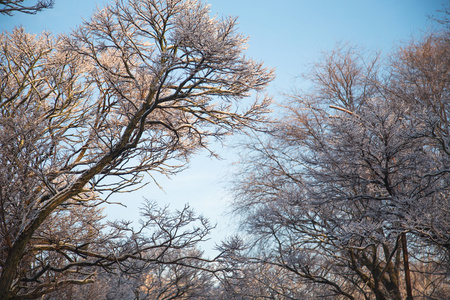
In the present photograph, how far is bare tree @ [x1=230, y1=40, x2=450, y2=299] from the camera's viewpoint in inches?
204

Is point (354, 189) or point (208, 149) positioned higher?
point (208, 149)


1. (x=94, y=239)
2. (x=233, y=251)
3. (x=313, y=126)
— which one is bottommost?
(x=233, y=251)

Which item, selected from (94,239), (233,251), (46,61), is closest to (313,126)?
(233,251)

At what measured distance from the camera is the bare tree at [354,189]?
5172 millimetres

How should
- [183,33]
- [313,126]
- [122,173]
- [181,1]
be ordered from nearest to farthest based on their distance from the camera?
[183,33], [181,1], [122,173], [313,126]

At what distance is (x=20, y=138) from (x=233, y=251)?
169 inches

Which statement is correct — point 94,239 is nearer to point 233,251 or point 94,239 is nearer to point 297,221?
point 233,251

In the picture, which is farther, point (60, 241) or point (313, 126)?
point (313, 126)

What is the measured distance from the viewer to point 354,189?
637cm

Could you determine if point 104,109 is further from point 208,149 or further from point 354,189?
point 354,189

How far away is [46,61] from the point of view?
9.04 meters

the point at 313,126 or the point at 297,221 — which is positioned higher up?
the point at 313,126

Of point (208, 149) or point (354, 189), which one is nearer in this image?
point (354, 189)

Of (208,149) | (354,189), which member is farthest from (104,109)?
(354,189)
